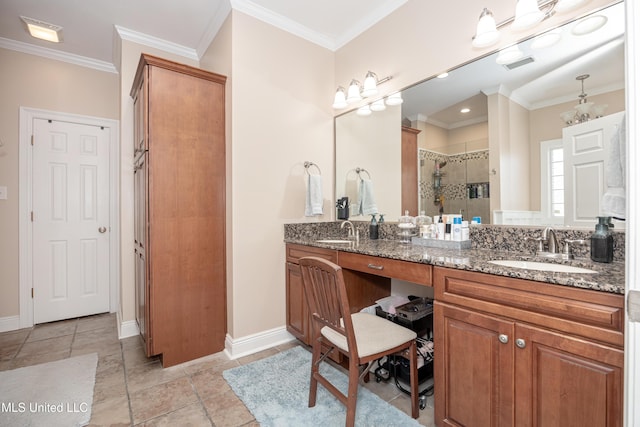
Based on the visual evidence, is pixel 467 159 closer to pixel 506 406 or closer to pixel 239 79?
pixel 506 406

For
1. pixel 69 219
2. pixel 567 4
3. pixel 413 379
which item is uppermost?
pixel 567 4

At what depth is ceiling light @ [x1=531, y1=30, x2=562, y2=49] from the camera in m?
1.52

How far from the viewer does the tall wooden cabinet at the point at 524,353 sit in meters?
0.95

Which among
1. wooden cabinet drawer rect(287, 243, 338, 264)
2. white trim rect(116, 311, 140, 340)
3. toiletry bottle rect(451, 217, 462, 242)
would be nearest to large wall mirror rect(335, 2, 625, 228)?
toiletry bottle rect(451, 217, 462, 242)

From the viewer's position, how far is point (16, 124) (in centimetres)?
280

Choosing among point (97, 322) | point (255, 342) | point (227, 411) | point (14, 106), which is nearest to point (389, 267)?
point (227, 411)

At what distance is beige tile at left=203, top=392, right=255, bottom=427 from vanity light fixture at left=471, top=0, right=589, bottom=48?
8.09 feet

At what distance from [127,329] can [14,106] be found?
2.34 metres

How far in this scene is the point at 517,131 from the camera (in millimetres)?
1725

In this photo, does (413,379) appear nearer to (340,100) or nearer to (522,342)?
(522,342)

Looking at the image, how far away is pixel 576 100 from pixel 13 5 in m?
3.88

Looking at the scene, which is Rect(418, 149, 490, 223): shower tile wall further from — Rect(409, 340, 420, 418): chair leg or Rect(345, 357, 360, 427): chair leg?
Rect(345, 357, 360, 427): chair leg

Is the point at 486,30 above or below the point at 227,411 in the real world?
above

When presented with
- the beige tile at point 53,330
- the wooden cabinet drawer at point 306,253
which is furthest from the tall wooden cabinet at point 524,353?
the beige tile at point 53,330
